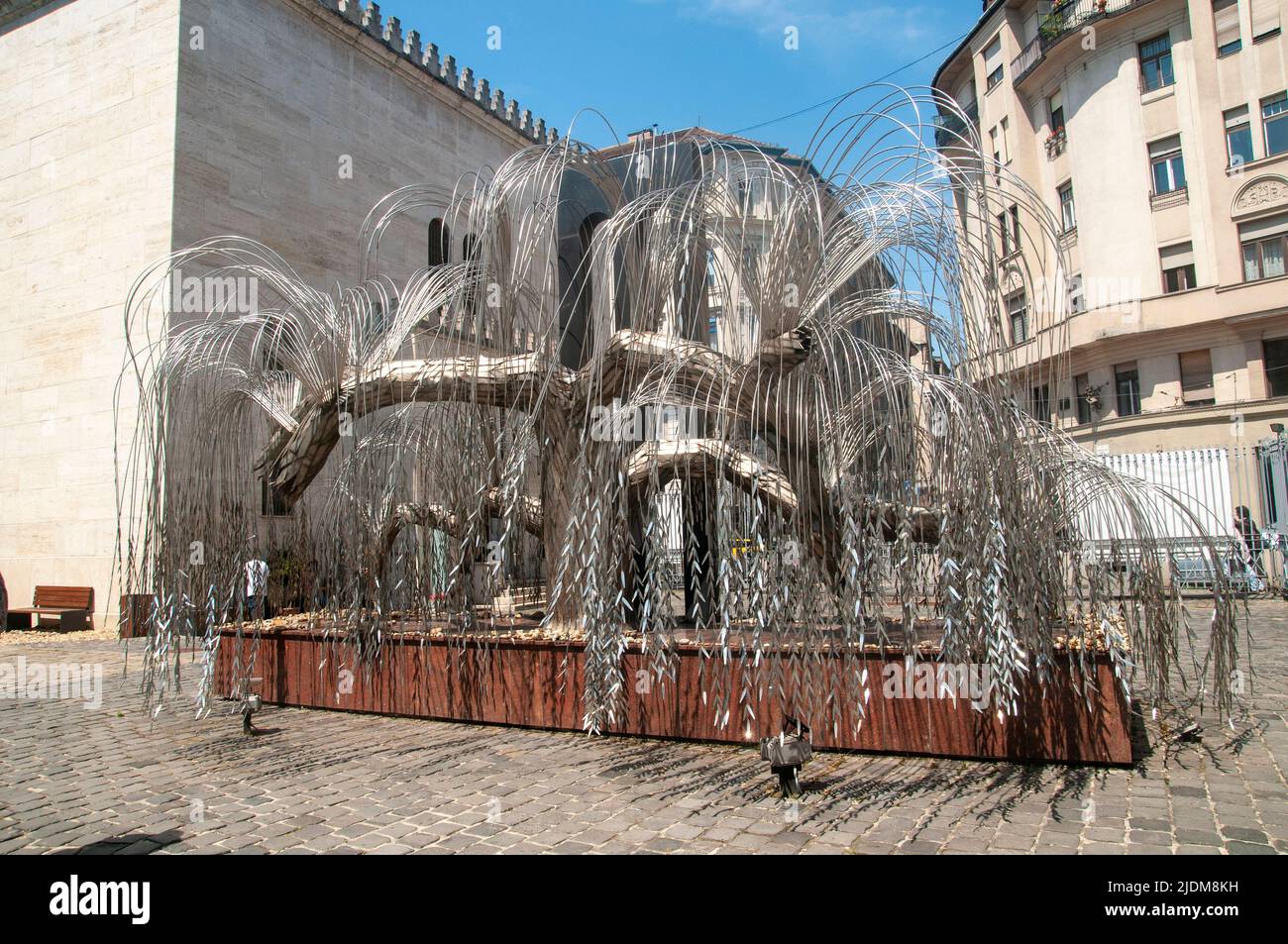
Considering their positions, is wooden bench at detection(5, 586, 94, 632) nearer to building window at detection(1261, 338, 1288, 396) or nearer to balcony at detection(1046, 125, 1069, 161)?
building window at detection(1261, 338, 1288, 396)

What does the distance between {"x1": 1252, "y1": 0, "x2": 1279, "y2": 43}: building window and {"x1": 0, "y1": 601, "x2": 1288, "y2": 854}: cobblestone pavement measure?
2559cm

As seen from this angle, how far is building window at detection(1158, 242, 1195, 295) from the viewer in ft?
84.4

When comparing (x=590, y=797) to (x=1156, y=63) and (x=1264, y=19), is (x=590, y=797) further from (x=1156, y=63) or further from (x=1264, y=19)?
(x=1156, y=63)

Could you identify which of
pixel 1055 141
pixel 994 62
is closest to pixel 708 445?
pixel 1055 141

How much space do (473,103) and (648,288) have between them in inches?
868

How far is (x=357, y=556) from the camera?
771 cm

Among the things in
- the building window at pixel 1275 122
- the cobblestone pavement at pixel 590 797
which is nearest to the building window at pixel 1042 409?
the cobblestone pavement at pixel 590 797

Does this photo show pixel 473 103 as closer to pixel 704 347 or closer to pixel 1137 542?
pixel 704 347

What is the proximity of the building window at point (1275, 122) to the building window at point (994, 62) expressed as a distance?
9.87 metres

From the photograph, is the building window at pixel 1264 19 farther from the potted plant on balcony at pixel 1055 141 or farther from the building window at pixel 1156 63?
the potted plant on balcony at pixel 1055 141

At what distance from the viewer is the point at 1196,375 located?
2541cm

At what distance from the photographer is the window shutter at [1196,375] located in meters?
25.2

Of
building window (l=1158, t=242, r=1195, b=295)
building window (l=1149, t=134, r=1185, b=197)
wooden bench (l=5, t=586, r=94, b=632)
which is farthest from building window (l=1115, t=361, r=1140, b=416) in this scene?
wooden bench (l=5, t=586, r=94, b=632)
